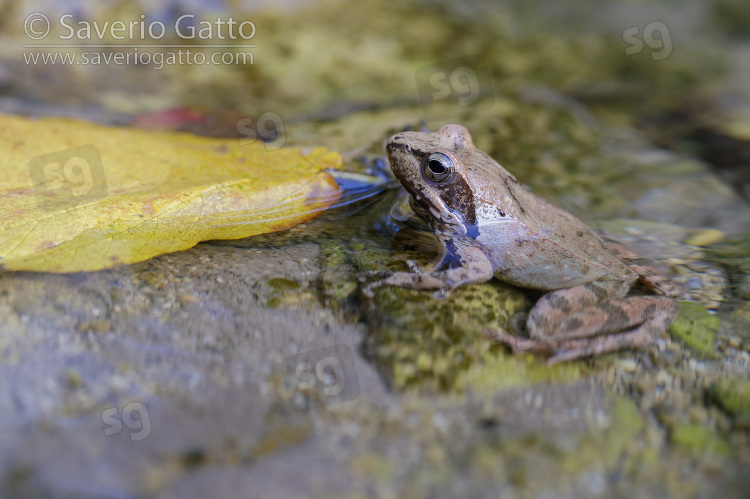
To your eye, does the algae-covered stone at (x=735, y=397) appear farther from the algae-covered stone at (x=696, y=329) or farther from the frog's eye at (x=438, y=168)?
the frog's eye at (x=438, y=168)

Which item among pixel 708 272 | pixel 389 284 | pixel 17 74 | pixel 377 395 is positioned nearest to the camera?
pixel 377 395

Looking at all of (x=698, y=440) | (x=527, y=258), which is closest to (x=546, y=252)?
(x=527, y=258)

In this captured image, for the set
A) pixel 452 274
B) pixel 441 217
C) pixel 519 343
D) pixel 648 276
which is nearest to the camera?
pixel 519 343

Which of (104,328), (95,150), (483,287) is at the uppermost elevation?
(95,150)

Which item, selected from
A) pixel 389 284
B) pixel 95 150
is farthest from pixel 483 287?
pixel 95 150

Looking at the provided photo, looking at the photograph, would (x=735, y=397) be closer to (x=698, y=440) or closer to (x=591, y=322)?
(x=698, y=440)

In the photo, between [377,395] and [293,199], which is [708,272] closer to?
[377,395]
